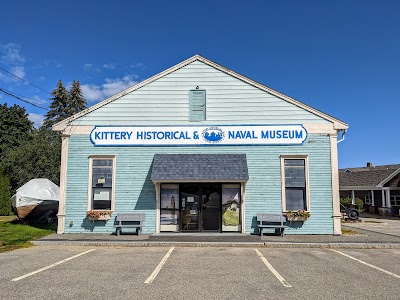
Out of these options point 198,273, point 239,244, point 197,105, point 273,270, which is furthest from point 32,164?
point 273,270

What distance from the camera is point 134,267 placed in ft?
26.9

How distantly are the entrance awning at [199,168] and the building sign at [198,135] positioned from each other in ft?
2.20

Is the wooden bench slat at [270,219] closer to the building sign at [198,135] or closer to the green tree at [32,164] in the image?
the building sign at [198,135]

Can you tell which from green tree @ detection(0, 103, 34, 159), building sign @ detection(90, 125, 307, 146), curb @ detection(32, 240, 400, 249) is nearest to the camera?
curb @ detection(32, 240, 400, 249)

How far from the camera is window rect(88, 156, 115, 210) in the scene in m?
13.9

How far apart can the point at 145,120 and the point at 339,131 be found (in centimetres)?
844

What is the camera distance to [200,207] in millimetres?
13906

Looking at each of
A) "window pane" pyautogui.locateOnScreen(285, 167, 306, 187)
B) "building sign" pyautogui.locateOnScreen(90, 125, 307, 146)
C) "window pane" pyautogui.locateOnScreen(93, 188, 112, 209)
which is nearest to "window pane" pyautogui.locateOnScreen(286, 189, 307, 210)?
"window pane" pyautogui.locateOnScreen(285, 167, 306, 187)

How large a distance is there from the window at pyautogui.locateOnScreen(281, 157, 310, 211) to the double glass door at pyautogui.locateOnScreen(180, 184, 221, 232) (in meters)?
2.82

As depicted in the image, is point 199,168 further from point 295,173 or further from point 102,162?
point 102,162

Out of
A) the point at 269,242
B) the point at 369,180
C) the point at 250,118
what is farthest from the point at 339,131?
the point at 369,180

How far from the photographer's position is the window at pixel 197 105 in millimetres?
14391

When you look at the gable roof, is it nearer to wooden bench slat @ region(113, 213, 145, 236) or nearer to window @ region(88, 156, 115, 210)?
window @ region(88, 156, 115, 210)

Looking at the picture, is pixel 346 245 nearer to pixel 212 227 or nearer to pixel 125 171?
pixel 212 227
